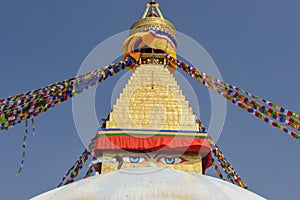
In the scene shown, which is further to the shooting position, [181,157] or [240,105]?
[181,157]

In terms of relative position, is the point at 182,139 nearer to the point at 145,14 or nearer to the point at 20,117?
the point at 20,117

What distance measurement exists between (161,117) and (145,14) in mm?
6115

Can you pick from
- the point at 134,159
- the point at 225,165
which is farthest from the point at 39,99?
the point at 225,165

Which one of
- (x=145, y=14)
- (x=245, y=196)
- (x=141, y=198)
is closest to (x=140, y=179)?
(x=141, y=198)

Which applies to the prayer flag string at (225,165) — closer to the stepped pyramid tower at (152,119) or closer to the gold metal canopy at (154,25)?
the stepped pyramid tower at (152,119)

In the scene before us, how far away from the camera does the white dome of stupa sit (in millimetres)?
1696

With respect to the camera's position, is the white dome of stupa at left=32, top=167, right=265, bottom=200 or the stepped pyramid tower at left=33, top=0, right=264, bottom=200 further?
the stepped pyramid tower at left=33, top=0, right=264, bottom=200

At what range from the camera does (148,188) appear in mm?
1716

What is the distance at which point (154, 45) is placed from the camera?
12.6m

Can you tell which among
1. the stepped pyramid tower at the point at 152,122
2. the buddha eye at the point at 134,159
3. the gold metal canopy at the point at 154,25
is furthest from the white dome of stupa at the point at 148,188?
the gold metal canopy at the point at 154,25

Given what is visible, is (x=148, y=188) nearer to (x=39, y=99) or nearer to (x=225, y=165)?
(x=39, y=99)

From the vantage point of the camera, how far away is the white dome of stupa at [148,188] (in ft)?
5.57

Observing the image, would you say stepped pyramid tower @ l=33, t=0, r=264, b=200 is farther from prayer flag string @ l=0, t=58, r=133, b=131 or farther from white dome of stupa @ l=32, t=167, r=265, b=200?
white dome of stupa @ l=32, t=167, r=265, b=200

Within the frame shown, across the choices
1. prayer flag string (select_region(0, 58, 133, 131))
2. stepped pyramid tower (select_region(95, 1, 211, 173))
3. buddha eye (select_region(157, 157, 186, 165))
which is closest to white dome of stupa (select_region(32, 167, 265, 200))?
prayer flag string (select_region(0, 58, 133, 131))
